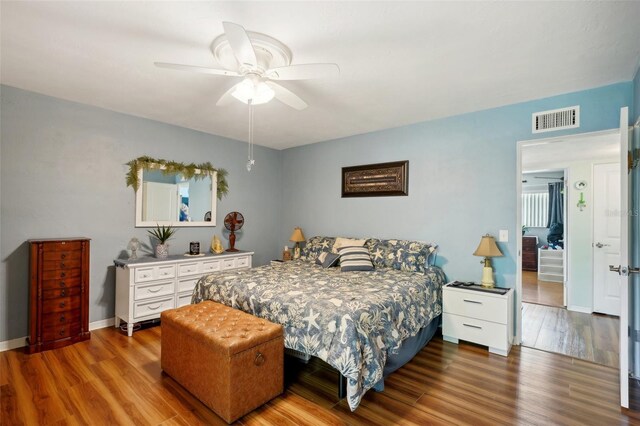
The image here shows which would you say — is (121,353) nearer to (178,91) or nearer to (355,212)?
(178,91)

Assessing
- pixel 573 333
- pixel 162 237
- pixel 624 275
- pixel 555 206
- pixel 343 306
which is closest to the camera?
pixel 624 275

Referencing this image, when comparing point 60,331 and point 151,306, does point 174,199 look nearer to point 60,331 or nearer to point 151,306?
point 151,306

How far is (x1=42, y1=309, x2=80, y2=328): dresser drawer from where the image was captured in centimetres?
291

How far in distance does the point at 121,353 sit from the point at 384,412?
2.42m

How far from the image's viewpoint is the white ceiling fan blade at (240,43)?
5.14ft

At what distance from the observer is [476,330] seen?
303 centimetres

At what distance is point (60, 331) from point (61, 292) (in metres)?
0.38

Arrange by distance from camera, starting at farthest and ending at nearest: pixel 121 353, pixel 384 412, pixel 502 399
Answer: pixel 121 353
pixel 502 399
pixel 384 412

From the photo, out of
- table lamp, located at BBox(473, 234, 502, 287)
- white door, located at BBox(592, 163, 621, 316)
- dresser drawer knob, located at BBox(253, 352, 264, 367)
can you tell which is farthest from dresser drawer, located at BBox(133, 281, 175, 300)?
white door, located at BBox(592, 163, 621, 316)

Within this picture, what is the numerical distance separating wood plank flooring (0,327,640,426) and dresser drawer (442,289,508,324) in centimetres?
36

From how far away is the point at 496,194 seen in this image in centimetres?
329

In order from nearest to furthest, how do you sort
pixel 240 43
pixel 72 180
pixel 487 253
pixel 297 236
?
pixel 240 43 < pixel 487 253 < pixel 72 180 < pixel 297 236

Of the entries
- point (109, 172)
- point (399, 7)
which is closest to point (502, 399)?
point (399, 7)

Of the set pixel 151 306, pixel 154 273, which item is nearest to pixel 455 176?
pixel 154 273
